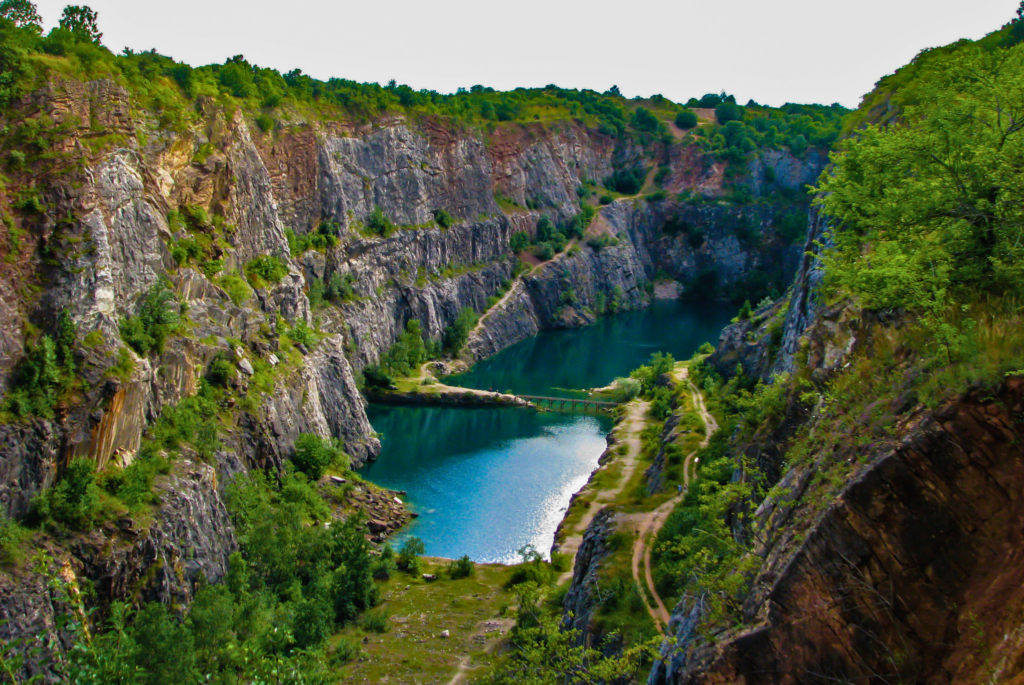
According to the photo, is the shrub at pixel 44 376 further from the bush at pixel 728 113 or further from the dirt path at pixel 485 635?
the bush at pixel 728 113

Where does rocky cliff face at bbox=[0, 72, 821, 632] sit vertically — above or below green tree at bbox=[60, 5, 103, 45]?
below

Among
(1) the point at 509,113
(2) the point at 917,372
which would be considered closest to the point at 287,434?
(2) the point at 917,372

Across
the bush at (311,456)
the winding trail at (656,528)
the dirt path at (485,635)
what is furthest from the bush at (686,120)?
the dirt path at (485,635)

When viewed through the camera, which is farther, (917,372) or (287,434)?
(287,434)

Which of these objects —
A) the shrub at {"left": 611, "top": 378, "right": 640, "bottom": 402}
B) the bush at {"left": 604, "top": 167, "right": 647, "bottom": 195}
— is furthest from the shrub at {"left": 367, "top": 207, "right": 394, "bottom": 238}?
the bush at {"left": 604, "top": 167, "right": 647, "bottom": 195}

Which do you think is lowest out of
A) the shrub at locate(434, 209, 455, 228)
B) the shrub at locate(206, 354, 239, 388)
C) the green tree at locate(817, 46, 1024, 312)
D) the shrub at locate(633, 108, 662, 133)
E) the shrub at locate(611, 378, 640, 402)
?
the shrub at locate(611, 378, 640, 402)

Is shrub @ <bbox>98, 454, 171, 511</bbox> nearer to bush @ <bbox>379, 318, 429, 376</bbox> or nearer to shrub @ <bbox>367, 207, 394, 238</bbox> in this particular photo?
bush @ <bbox>379, 318, 429, 376</bbox>

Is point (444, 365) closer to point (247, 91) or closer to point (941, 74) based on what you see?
point (247, 91)
